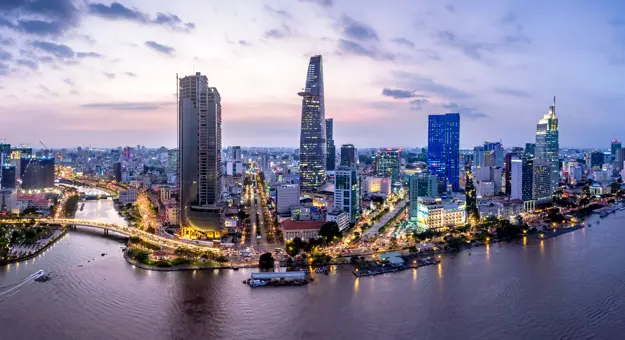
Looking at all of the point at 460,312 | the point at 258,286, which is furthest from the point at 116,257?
the point at 460,312

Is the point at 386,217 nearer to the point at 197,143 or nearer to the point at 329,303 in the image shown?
the point at 197,143

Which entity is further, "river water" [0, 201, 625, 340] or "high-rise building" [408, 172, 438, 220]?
"high-rise building" [408, 172, 438, 220]

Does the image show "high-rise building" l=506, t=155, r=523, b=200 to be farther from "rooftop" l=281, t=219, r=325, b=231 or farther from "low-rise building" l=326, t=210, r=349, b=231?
"rooftop" l=281, t=219, r=325, b=231

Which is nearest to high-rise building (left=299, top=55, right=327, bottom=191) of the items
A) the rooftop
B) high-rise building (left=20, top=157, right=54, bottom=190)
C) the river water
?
the rooftop

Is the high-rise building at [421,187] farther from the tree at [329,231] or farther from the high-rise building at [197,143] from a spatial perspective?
the high-rise building at [197,143]

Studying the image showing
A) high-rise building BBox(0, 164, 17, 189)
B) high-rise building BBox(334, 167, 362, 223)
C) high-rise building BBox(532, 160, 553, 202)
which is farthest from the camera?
high-rise building BBox(0, 164, 17, 189)

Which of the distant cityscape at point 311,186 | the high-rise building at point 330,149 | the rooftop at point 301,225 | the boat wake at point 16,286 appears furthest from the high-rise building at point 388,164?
the boat wake at point 16,286
